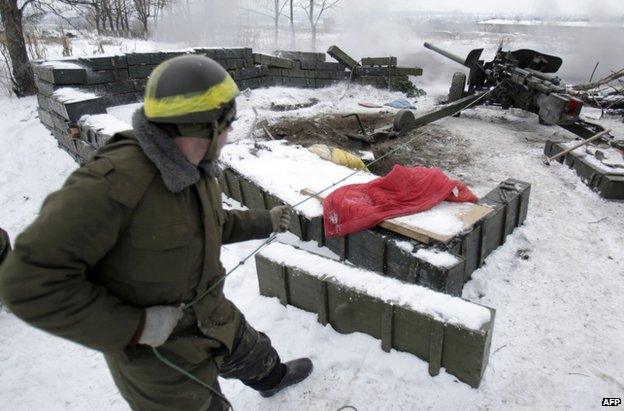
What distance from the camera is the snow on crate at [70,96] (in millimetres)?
6982

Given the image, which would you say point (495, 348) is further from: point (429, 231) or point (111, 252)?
point (111, 252)

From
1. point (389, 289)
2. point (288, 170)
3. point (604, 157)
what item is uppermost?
point (288, 170)

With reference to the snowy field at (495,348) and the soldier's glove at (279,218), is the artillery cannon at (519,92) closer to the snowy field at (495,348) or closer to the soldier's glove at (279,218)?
the snowy field at (495,348)

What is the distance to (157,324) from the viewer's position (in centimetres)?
157

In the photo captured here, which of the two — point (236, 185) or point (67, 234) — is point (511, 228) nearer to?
point (236, 185)

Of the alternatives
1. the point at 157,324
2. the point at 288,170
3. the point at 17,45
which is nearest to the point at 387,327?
the point at 157,324

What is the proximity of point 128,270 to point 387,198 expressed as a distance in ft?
9.61

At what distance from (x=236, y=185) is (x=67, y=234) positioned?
4330mm

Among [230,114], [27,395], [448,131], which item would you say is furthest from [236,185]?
[448,131]

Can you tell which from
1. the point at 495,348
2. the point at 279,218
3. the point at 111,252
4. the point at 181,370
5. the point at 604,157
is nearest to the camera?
the point at 111,252

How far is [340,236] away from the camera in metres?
4.11

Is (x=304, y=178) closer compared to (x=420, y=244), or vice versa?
(x=420, y=244)

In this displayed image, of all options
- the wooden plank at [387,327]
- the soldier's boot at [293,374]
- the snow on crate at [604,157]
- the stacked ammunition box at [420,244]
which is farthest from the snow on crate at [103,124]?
the snow on crate at [604,157]

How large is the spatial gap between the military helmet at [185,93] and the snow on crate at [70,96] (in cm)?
653
